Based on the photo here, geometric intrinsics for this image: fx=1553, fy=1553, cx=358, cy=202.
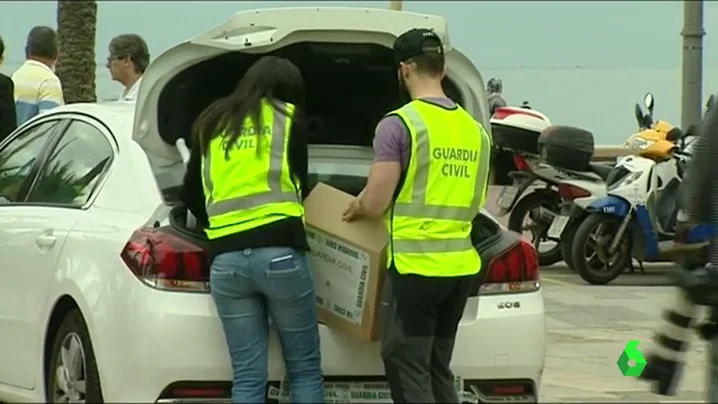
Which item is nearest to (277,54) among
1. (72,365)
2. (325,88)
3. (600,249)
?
(325,88)

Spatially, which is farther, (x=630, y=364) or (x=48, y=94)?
(x=48, y=94)

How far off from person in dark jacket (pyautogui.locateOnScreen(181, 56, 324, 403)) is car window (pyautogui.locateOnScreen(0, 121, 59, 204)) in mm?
1507

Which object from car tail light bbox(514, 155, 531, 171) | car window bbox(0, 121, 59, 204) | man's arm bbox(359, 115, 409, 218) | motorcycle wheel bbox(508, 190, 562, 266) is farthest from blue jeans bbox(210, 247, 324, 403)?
car tail light bbox(514, 155, 531, 171)

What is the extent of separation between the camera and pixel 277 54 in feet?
22.1

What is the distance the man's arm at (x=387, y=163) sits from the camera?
5852mm

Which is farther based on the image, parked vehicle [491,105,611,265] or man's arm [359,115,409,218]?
parked vehicle [491,105,611,265]

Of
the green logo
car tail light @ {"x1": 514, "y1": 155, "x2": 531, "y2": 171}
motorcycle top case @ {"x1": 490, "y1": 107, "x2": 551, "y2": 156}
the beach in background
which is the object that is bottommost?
the beach in background

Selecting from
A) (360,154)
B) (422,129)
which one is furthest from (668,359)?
(360,154)

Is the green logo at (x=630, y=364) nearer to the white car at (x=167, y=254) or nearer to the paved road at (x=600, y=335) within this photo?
the paved road at (x=600, y=335)

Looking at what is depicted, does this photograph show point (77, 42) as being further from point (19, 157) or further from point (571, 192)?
point (19, 157)

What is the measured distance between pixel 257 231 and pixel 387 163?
56 cm

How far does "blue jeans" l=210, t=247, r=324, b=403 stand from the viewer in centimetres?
582

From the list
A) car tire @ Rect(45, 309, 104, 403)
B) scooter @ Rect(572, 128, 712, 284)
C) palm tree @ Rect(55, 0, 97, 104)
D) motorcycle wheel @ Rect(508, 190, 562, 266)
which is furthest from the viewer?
palm tree @ Rect(55, 0, 97, 104)

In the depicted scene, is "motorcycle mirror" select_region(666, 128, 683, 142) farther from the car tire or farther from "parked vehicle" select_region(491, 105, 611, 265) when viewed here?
the car tire
